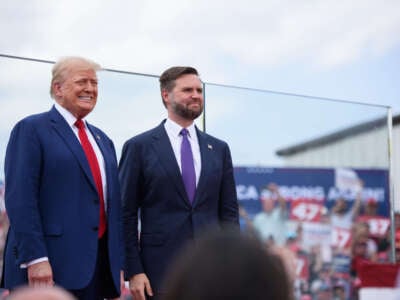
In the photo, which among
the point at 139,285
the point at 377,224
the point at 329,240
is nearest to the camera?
the point at 139,285

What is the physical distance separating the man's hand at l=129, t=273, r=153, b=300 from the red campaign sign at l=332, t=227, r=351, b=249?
229 cm

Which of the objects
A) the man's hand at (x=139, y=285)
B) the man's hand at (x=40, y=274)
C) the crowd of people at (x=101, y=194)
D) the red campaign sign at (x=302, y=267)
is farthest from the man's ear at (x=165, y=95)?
the red campaign sign at (x=302, y=267)

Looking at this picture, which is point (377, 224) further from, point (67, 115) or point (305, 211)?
point (67, 115)

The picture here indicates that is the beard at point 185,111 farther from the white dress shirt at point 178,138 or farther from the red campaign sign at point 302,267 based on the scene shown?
the red campaign sign at point 302,267

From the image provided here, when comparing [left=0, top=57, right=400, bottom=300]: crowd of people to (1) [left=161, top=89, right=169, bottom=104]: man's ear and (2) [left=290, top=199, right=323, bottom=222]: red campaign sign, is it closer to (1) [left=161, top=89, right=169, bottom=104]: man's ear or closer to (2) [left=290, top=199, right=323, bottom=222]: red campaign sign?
(1) [left=161, top=89, right=169, bottom=104]: man's ear

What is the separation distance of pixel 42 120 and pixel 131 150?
1.90 ft

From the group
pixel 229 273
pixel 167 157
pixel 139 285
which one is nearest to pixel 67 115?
pixel 167 157

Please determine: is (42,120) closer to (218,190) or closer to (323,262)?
(218,190)

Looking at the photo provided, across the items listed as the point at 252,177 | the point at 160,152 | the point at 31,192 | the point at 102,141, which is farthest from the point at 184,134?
the point at 252,177

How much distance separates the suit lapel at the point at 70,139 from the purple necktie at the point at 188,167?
23.3 inches

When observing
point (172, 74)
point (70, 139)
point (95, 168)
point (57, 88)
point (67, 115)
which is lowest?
point (95, 168)

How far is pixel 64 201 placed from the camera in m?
3.10

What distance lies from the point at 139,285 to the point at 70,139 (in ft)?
2.70

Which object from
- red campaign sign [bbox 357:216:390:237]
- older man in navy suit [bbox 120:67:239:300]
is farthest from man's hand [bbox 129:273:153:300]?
red campaign sign [bbox 357:216:390:237]
